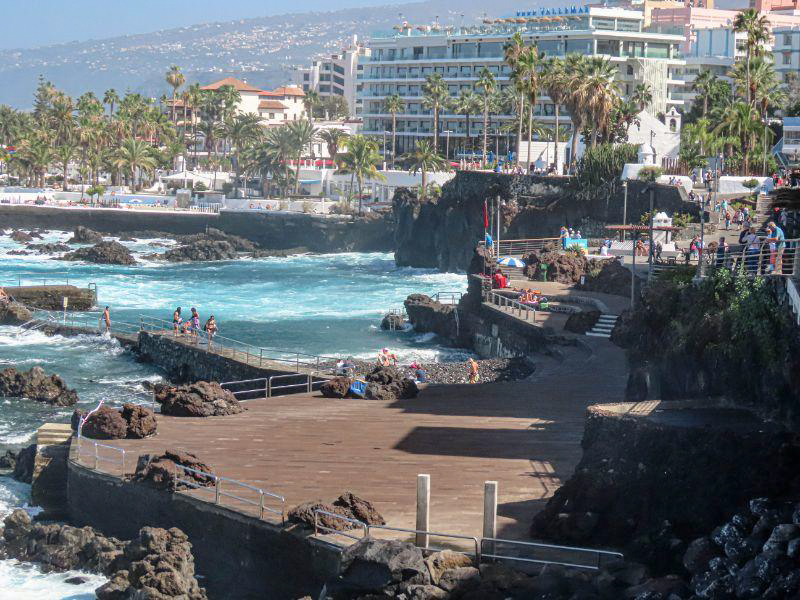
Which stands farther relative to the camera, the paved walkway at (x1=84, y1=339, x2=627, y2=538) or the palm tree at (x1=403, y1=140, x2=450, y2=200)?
the palm tree at (x1=403, y1=140, x2=450, y2=200)

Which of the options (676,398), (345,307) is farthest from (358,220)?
(676,398)

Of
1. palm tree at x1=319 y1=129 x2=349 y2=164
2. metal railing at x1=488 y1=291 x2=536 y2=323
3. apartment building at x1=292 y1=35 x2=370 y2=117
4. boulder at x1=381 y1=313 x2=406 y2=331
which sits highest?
apartment building at x1=292 y1=35 x2=370 y2=117

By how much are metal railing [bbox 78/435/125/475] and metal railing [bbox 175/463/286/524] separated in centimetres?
189

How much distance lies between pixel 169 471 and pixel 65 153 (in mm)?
97063

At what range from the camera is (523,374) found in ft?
113

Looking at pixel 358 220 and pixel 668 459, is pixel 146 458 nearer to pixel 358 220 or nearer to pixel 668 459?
pixel 668 459

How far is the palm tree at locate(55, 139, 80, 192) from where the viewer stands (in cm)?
11306

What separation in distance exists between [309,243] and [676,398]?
2699 inches

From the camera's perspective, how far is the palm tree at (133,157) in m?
109

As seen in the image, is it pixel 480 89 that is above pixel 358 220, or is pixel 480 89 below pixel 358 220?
above

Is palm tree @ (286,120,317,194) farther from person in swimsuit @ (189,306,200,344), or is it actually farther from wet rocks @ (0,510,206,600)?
wet rocks @ (0,510,206,600)

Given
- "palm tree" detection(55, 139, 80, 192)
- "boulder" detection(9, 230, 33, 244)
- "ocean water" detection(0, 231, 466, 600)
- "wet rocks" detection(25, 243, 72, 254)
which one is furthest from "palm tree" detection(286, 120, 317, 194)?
"wet rocks" detection(25, 243, 72, 254)

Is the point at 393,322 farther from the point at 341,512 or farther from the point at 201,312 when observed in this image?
the point at 341,512

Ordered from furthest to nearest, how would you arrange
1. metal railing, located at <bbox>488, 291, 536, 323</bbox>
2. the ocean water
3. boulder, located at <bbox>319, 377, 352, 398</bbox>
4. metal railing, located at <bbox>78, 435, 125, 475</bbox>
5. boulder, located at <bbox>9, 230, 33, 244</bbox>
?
boulder, located at <bbox>9, 230, 33, 244</bbox>, metal railing, located at <bbox>488, 291, 536, 323</bbox>, the ocean water, boulder, located at <bbox>319, 377, 352, 398</bbox>, metal railing, located at <bbox>78, 435, 125, 475</bbox>
